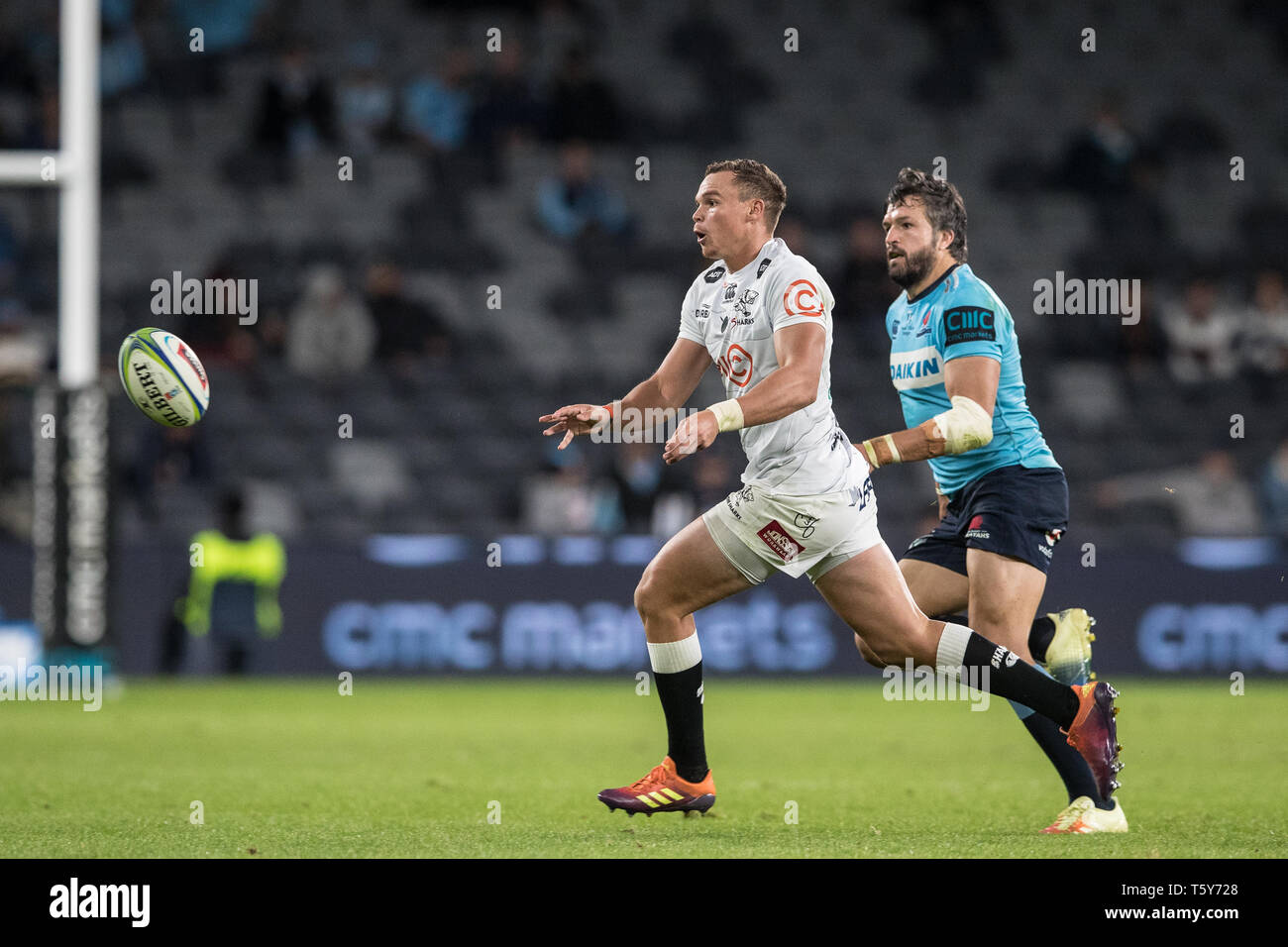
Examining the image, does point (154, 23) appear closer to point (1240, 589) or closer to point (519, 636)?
point (519, 636)

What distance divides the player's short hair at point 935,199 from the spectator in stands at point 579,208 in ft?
35.8

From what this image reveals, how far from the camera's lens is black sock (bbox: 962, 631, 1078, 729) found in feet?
18.9

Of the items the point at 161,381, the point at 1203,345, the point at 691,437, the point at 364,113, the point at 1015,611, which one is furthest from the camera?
the point at 364,113

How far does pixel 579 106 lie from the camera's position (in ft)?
58.0

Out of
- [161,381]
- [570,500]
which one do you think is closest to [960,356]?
[161,381]

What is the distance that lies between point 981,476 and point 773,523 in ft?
2.79

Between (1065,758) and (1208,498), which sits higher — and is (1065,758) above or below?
below

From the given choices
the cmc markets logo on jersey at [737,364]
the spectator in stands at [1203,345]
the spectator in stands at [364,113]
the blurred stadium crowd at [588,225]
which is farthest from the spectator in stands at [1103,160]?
the cmc markets logo on jersey at [737,364]

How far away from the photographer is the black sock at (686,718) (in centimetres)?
620

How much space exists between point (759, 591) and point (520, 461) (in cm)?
267

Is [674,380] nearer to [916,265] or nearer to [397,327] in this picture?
[916,265]

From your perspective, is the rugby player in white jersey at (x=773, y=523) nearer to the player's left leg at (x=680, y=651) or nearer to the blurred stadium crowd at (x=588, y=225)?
the player's left leg at (x=680, y=651)

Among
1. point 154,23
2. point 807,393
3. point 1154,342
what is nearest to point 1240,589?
point 1154,342

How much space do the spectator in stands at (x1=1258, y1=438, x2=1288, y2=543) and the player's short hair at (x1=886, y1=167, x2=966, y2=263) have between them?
367 inches
